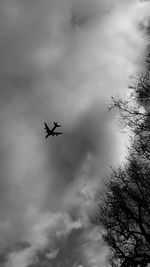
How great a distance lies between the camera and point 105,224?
81.0ft

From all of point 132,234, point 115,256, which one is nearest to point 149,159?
point 132,234

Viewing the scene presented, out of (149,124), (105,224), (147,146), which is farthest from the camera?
(105,224)

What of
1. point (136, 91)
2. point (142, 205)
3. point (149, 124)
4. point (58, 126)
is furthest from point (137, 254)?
point (58, 126)

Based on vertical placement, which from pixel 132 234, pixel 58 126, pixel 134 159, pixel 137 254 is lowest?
pixel 137 254

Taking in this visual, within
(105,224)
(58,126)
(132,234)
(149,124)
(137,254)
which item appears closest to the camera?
(149,124)

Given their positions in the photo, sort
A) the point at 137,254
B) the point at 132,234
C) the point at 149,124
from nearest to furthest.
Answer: the point at 149,124 < the point at 137,254 < the point at 132,234

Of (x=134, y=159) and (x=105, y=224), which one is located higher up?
(x=134, y=159)

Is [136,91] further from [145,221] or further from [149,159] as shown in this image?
[145,221]

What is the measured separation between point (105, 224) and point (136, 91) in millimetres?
11153

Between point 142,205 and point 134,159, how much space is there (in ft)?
10.6

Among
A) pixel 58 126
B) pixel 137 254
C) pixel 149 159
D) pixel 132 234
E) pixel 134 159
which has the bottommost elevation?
pixel 137 254

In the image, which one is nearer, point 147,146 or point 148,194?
point 147,146

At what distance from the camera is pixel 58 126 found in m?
44.1

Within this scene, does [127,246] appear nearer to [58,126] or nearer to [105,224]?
[105,224]
